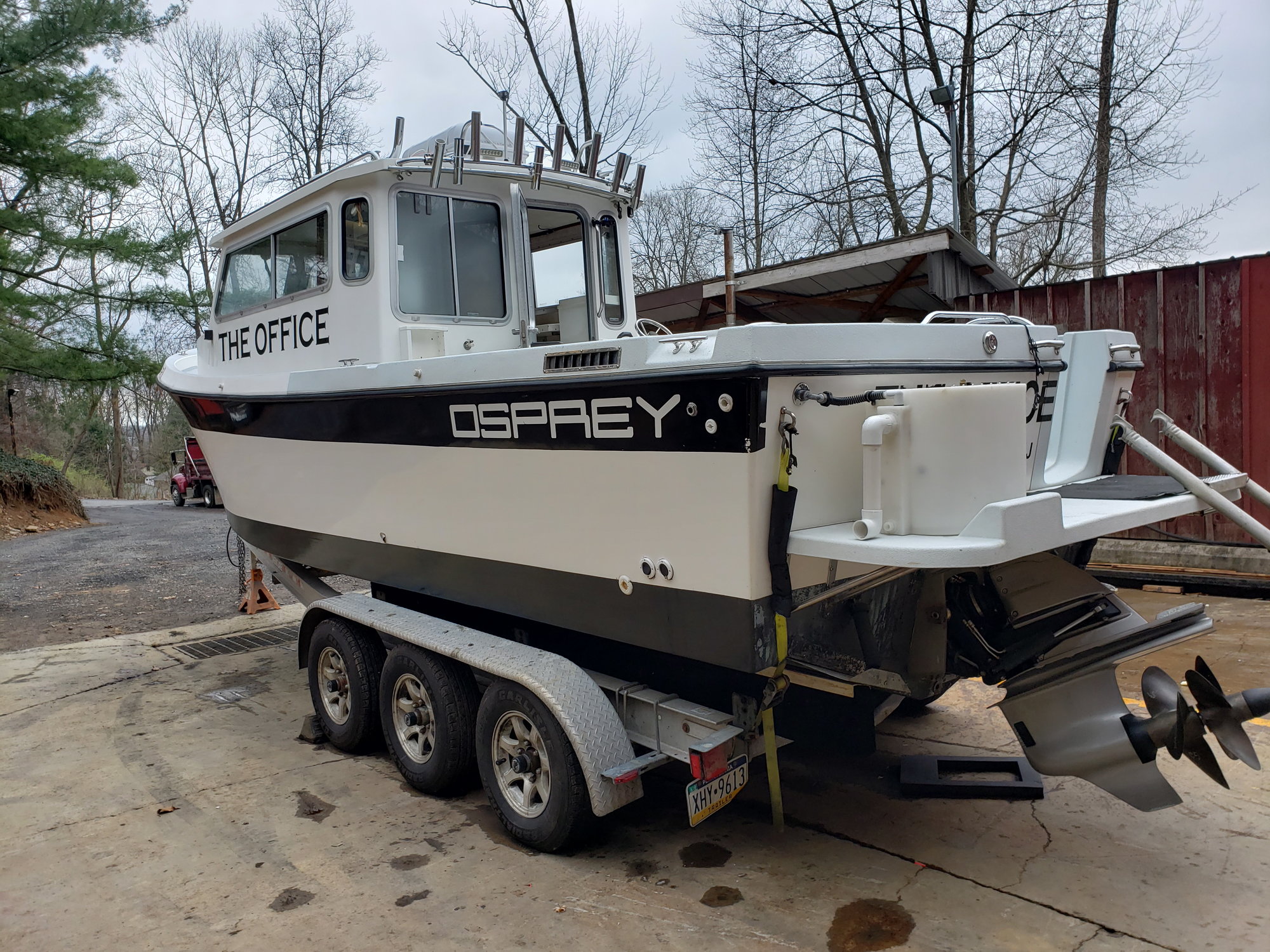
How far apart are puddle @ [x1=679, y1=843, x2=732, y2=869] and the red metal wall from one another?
19.4ft

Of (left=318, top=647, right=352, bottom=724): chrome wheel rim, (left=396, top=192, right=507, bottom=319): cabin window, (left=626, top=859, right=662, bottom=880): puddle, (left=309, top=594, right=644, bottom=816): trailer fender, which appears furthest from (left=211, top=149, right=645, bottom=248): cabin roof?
(left=626, top=859, right=662, bottom=880): puddle

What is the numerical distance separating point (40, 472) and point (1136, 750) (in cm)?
1784

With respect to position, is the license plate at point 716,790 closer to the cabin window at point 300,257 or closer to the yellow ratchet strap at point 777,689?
the yellow ratchet strap at point 777,689

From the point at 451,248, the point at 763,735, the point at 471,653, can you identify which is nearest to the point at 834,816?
the point at 763,735

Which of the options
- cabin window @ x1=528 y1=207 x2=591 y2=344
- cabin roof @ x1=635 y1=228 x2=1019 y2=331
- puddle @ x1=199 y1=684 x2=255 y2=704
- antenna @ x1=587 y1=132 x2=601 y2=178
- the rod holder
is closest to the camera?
the rod holder

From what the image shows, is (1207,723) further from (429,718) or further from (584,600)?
(429,718)

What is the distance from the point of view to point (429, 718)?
166 inches

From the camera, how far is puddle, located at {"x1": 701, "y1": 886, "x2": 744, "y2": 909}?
313 centimetres

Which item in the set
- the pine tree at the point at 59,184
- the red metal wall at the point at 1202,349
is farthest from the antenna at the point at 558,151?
the pine tree at the point at 59,184

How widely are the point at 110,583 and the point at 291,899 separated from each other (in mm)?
7854

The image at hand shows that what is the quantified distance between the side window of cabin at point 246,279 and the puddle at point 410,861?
3.29 meters

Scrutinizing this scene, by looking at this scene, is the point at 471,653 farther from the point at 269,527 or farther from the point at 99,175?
the point at 99,175

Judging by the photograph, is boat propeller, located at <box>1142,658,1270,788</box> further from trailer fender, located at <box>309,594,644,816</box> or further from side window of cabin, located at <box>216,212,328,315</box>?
side window of cabin, located at <box>216,212,328,315</box>

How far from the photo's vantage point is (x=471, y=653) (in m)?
3.79
